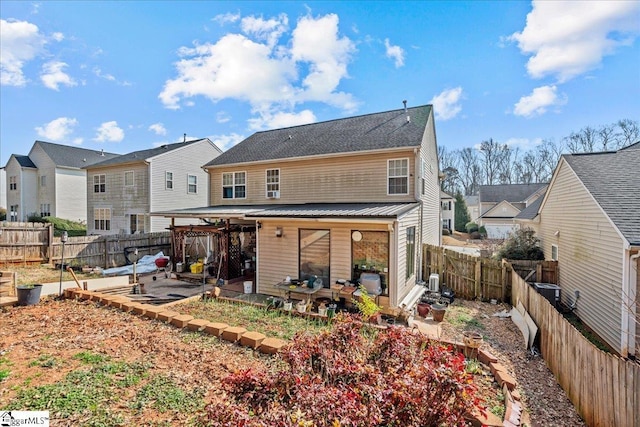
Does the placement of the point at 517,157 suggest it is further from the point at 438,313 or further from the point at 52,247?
the point at 52,247

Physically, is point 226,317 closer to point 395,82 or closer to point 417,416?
point 417,416

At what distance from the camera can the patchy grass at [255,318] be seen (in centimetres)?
608

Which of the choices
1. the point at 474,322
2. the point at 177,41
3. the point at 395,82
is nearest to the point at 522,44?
the point at 395,82

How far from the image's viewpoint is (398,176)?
11.1 m

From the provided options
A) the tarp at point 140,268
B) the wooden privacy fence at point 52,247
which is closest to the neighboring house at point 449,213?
the tarp at point 140,268

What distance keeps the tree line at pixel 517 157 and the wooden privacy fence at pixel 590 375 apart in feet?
117

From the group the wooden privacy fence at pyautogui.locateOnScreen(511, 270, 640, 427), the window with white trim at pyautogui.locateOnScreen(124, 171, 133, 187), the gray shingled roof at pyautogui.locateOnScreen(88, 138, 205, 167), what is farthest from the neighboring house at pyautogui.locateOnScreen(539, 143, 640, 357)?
the window with white trim at pyautogui.locateOnScreen(124, 171, 133, 187)

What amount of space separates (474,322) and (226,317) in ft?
22.3

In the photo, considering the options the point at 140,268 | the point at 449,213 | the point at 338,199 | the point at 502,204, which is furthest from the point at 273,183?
the point at 502,204

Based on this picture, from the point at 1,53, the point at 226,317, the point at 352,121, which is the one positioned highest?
the point at 1,53

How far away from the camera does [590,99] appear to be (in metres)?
18.5

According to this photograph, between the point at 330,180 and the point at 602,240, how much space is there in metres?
8.67

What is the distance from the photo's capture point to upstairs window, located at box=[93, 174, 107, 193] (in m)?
20.8

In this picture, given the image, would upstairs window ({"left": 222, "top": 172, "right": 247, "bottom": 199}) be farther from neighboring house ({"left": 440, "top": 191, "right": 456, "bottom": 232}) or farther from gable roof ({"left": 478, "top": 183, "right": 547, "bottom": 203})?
gable roof ({"left": 478, "top": 183, "right": 547, "bottom": 203})
